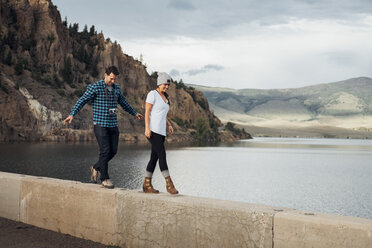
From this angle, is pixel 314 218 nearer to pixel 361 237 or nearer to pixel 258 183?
pixel 361 237

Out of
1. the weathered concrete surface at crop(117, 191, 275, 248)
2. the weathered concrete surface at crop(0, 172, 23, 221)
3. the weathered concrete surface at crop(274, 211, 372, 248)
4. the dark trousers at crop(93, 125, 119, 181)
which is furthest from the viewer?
the weathered concrete surface at crop(0, 172, 23, 221)

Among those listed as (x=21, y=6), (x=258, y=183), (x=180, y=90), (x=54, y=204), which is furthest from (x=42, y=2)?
(x=54, y=204)

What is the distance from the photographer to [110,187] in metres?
7.66

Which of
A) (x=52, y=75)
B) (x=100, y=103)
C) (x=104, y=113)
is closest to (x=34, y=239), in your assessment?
(x=104, y=113)

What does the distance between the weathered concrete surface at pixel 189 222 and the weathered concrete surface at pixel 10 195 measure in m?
2.77

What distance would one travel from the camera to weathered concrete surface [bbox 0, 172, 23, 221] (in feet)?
28.6

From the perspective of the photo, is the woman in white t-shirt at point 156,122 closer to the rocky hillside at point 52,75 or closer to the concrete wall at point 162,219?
the concrete wall at point 162,219

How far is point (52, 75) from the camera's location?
299 feet

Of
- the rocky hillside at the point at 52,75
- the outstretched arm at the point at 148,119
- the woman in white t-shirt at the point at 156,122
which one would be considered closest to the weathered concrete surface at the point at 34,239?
the woman in white t-shirt at the point at 156,122

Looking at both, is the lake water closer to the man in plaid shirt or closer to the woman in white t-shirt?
the woman in white t-shirt

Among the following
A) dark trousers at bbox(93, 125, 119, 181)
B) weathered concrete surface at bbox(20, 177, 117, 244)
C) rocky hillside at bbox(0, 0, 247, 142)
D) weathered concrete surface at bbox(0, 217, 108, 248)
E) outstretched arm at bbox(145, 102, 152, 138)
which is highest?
rocky hillside at bbox(0, 0, 247, 142)

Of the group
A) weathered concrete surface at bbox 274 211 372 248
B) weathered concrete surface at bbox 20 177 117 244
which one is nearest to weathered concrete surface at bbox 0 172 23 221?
weathered concrete surface at bbox 20 177 117 244

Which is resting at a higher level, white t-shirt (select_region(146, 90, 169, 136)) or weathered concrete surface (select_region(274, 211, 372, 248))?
white t-shirt (select_region(146, 90, 169, 136))

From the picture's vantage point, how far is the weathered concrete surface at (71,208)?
7.27m
